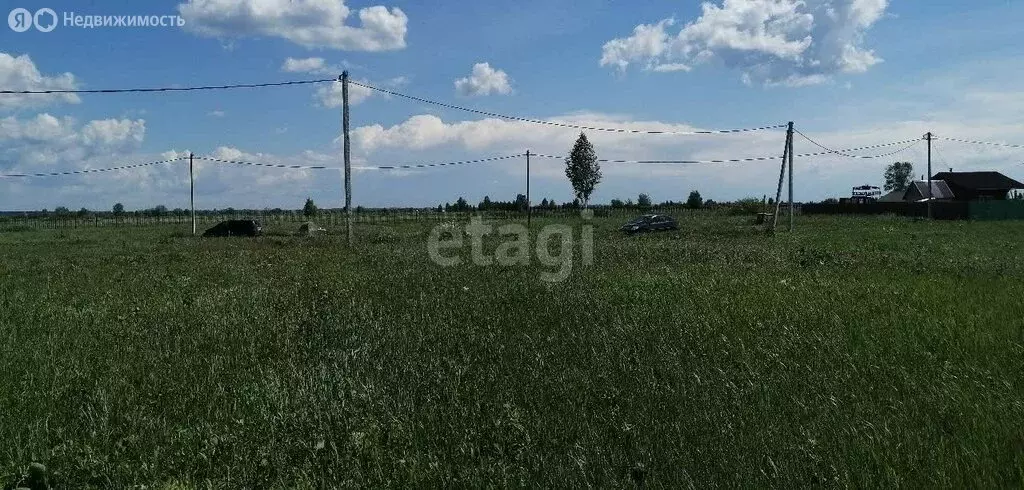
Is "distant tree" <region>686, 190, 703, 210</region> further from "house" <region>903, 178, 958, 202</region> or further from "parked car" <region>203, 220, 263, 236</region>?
"parked car" <region>203, 220, 263, 236</region>

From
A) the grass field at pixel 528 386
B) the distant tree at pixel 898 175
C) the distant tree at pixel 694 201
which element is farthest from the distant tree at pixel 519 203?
the distant tree at pixel 898 175

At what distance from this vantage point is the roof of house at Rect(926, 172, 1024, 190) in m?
70.7

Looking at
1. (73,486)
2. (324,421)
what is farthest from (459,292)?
(73,486)

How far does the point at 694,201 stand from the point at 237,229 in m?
56.1

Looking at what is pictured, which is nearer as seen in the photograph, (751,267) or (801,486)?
(801,486)

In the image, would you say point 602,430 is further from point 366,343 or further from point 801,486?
point 366,343

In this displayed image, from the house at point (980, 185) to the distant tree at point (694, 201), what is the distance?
79.4 feet

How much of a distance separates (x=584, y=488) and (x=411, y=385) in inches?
95.3

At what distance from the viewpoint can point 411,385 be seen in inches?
232

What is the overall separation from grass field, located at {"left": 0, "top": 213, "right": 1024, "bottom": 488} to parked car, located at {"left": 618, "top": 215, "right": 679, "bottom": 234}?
88.7 feet

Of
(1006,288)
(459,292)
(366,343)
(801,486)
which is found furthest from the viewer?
(459,292)

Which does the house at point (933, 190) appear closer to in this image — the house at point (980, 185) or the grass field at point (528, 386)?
the house at point (980, 185)

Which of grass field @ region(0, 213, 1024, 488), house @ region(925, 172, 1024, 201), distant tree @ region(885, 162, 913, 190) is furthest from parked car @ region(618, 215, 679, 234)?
distant tree @ region(885, 162, 913, 190)

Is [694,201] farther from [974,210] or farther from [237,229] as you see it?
[237,229]
